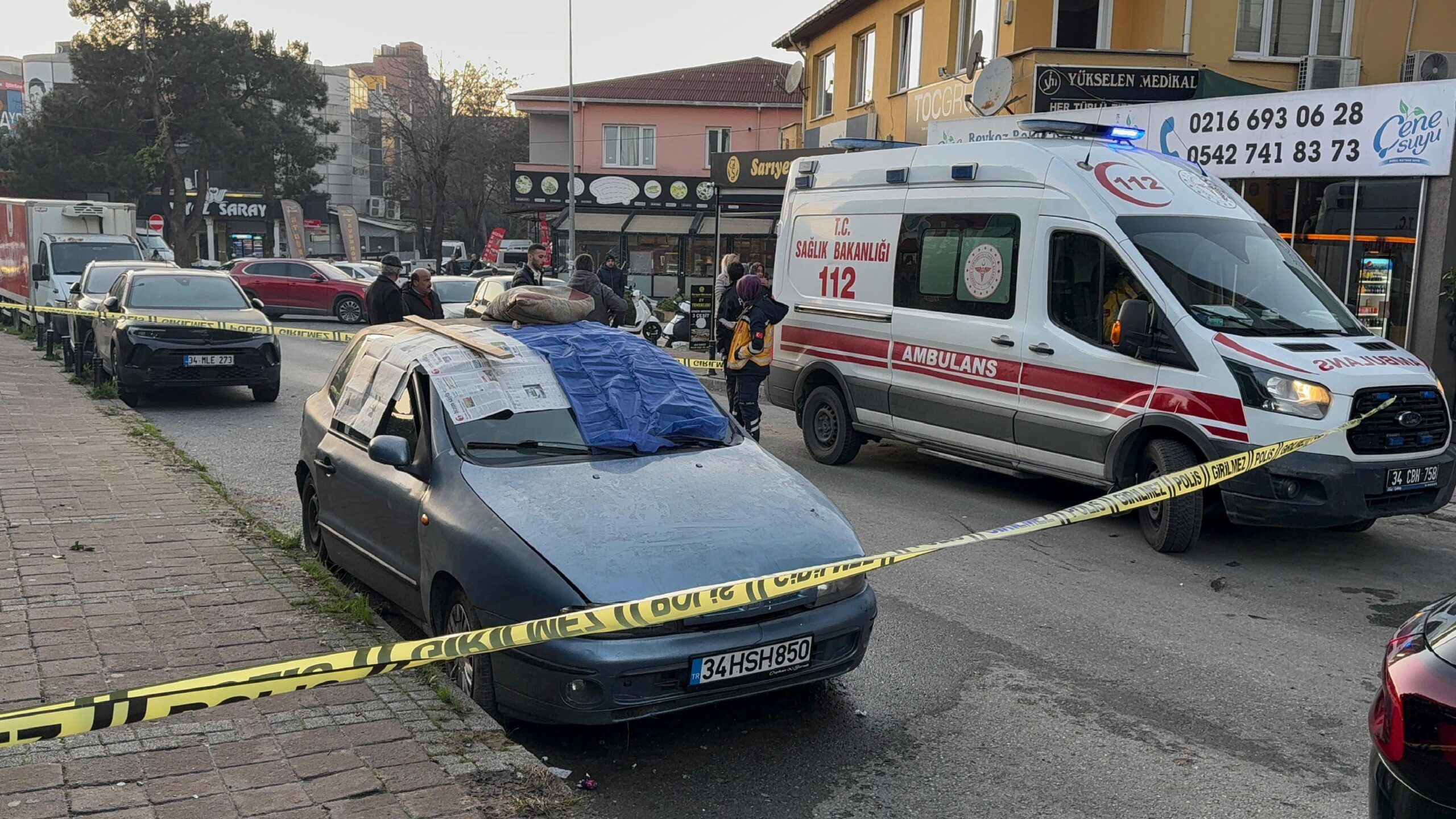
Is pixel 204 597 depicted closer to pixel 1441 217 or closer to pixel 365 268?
pixel 1441 217

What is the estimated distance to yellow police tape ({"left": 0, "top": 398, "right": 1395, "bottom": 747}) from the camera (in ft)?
10.7

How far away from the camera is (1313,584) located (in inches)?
289

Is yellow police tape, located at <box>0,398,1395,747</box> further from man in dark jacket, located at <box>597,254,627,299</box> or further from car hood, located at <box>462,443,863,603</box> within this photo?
man in dark jacket, located at <box>597,254,627,299</box>

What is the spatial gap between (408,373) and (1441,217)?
11.6 m

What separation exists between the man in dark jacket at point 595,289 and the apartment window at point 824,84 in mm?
14932

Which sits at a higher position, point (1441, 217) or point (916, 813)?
point (1441, 217)

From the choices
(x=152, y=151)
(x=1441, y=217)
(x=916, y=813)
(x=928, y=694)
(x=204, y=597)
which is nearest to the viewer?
(x=916, y=813)

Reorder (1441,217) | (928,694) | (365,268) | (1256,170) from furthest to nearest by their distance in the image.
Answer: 1. (365,268)
2. (1256,170)
3. (1441,217)
4. (928,694)

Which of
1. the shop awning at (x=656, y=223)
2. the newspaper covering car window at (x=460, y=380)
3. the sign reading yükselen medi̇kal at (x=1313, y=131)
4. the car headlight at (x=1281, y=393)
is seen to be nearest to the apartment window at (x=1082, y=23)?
the sign reading yükselen medi̇kal at (x=1313, y=131)

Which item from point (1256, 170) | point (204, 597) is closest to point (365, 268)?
point (1256, 170)

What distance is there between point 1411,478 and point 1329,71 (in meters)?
12.3

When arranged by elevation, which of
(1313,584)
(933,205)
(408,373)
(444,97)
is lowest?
(1313,584)

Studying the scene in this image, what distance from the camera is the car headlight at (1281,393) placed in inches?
292

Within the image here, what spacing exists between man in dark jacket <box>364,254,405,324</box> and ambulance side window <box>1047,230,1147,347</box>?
672cm
